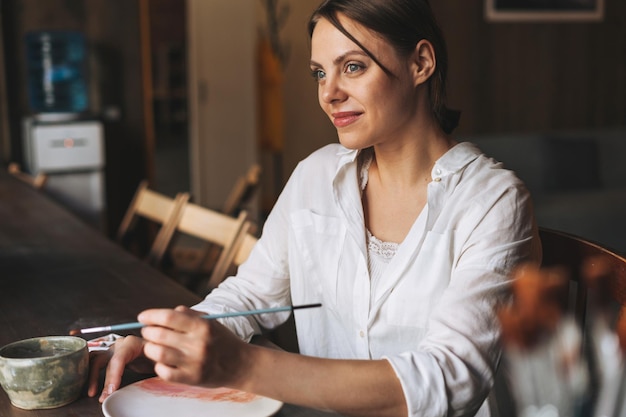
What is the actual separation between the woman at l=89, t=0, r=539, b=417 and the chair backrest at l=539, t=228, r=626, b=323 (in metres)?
0.12

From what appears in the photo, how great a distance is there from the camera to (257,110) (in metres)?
7.05

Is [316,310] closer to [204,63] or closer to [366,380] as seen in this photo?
[366,380]

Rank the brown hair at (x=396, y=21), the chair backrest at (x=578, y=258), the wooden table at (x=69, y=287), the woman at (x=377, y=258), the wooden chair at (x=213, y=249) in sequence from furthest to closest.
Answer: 1. the wooden chair at (x=213, y=249)
2. the wooden table at (x=69, y=287)
3. the brown hair at (x=396, y=21)
4. the chair backrest at (x=578, y=258)
5. the woman at (x=377, y=258)

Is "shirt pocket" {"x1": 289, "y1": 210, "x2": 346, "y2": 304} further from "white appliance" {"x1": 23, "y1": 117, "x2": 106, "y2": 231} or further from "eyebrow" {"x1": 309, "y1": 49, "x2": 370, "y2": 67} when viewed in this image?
"white appliance" {"x1": 23, "y1": 117, "x2": 106, "y2": 231}

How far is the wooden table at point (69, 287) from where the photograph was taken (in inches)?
57.1

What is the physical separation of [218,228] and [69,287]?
563 mm

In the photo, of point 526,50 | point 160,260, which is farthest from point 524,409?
point 526,50

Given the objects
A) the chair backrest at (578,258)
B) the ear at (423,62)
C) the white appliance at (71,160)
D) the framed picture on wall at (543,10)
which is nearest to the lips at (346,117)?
the ear at (423,62)

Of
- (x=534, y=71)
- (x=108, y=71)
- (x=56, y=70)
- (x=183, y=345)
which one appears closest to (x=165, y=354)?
(x=183, y=345)

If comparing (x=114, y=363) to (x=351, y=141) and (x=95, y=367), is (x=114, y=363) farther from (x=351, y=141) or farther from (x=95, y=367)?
(x=351, y=141)

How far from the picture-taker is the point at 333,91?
134cm

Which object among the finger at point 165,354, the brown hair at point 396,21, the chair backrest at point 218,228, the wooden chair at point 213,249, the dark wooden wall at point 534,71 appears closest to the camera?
the finger at point 165,354

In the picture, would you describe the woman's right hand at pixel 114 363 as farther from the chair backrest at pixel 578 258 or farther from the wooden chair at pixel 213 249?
the wooden chair at pixel 213 249

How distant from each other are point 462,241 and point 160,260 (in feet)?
4.76
